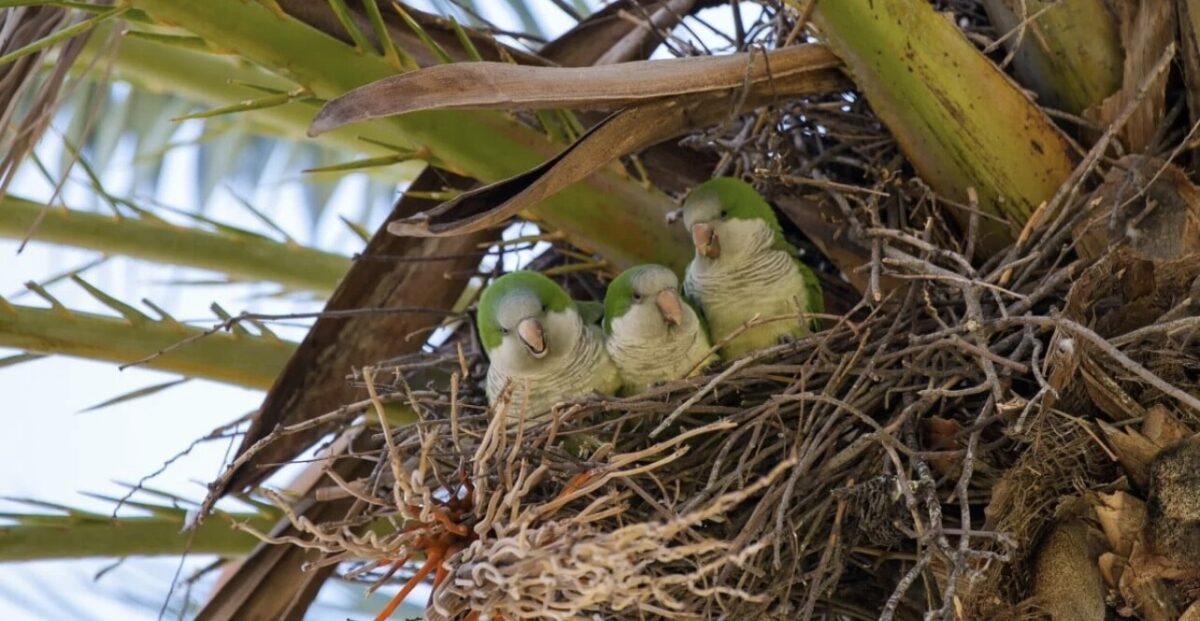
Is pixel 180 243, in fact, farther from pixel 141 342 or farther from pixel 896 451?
pixel 896 451

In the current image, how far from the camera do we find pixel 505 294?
275 centimetres

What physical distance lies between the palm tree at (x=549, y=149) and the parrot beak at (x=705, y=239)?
0.13 m

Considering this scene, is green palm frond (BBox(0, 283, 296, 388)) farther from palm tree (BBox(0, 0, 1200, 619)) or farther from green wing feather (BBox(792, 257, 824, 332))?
green wing feather (BBox(792, 257, 824, 332))

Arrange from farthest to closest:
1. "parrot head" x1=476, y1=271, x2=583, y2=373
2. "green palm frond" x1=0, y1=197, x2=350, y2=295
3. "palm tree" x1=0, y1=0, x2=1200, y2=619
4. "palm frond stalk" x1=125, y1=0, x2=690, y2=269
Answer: "green palm frond" x1=0, y1=197, x2=350, y2=295 → "parrot head" x1=476, y1=271, x2=583, y2=373 → "palm frond stalk" x1=125, y1=0, x2=690, y2=269 → "palm tree" x1=0, y1=0, x2=1200, y2=619

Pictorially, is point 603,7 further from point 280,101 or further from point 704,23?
point 280,101

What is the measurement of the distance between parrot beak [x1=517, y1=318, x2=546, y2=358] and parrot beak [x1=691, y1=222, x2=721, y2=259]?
0.37 metres

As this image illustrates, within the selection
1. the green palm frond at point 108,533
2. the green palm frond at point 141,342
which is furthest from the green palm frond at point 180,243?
the green palm frond at point 108,533

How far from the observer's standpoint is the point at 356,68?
2455 millimetres

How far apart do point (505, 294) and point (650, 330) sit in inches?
12.3

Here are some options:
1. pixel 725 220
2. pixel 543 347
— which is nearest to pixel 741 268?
pixel 725 220

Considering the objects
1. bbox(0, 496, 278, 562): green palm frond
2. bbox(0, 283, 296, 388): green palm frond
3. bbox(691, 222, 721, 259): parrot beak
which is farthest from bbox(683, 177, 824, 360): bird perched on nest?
bbox(0, 496, 278, 562): green palm frond

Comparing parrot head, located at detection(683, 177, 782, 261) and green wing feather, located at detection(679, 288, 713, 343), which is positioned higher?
parrot head, located at detection(683, 177, 782, 261)

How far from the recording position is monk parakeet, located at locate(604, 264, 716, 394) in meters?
2.63

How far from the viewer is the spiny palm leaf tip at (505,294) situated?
108 inches
